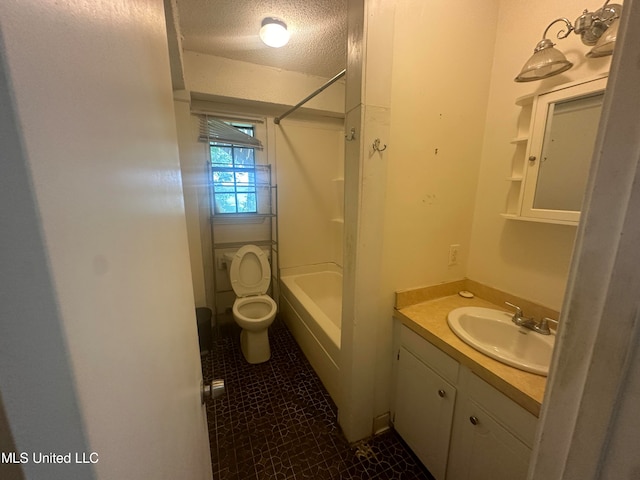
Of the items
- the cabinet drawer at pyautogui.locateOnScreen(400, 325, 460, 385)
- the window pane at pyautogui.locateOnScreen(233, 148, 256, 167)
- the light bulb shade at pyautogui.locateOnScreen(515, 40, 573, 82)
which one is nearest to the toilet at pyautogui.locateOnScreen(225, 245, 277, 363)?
the window pane at pyautogui.locateOnScreen(233, 148, 256, 167)

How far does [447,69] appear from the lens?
4.07ft

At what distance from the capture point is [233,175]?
2.44 metres

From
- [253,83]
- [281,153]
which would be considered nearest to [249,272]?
[281,153]

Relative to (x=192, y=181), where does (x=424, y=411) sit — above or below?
below

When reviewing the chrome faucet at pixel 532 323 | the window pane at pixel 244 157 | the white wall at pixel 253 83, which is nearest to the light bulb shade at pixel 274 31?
the white wall at pixel 253 83

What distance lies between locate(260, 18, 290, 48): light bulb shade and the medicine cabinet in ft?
4.85

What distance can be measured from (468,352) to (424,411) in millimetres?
A: 472

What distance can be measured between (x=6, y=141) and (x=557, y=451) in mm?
720

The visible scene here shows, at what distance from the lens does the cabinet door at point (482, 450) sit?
87cm

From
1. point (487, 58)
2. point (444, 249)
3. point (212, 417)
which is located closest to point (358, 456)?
point (212, 417)

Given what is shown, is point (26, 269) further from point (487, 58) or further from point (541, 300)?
point (487, 58)

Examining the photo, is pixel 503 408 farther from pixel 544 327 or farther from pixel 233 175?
pixel 233 175

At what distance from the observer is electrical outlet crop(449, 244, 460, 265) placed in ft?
4.90

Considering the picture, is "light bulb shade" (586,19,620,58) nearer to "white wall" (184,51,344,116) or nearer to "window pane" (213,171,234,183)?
"white wall" (184,51,344,116)
